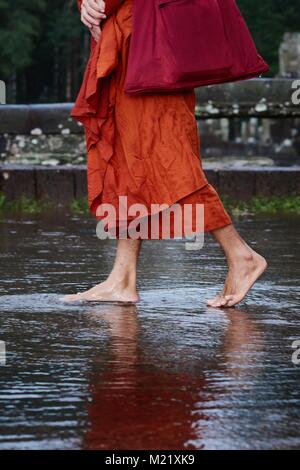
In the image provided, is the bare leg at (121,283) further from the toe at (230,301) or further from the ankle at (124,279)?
the toe at (230,301)

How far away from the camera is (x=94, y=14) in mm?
5781

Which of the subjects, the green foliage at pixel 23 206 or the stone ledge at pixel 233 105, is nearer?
the green foliage at pixel 23 206

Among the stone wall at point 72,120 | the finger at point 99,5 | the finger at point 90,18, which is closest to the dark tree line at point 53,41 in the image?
the stone wall at point 72,120

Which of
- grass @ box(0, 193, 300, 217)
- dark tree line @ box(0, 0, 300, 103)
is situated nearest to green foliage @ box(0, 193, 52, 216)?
grass @ box(0, 193, 300, 217)

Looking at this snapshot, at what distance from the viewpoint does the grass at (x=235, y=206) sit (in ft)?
33.2

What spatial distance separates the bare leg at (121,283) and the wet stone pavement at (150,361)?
9cm

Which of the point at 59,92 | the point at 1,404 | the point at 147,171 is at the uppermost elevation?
the point at 147,171

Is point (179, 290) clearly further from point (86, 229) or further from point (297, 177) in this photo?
point (297, 177)

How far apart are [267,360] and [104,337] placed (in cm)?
65

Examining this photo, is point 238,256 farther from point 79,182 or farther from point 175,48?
point 79,182

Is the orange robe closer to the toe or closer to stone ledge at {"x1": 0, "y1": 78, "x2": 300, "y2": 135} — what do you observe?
the toe

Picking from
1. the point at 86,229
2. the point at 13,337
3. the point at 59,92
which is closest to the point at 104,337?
the point at 13,337
